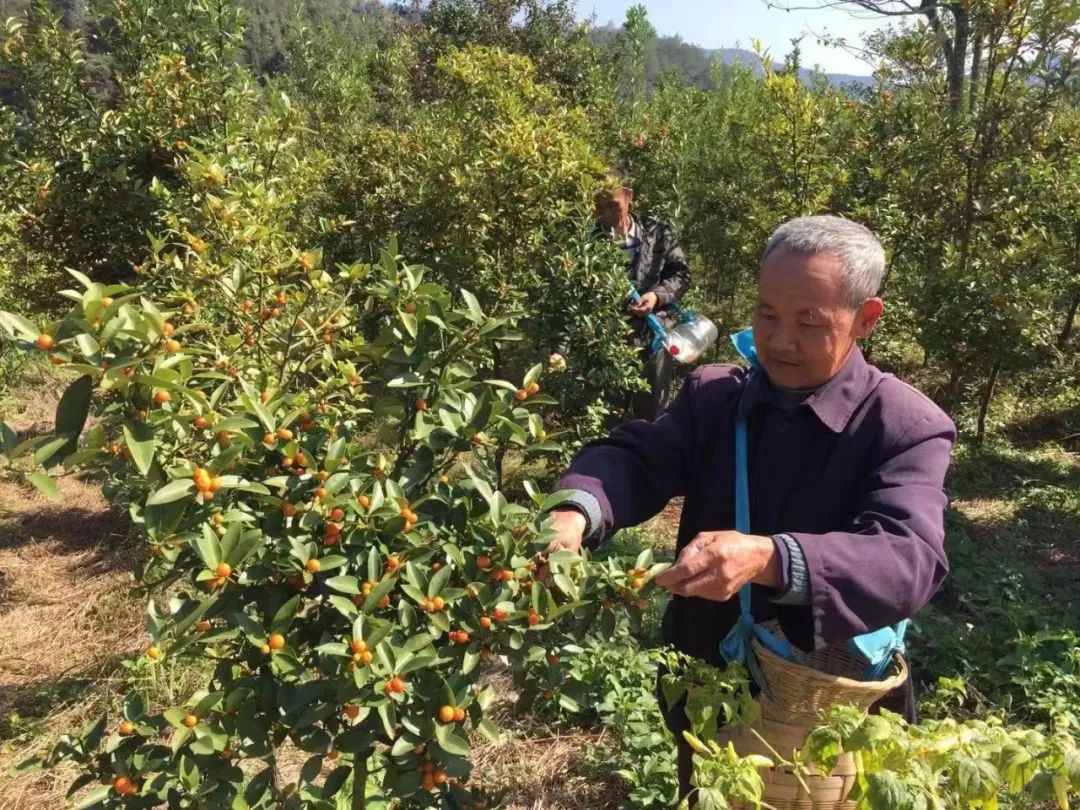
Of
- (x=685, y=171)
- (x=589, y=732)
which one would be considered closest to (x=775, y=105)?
(x=685, y=171)

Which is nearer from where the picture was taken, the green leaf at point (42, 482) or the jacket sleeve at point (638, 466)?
the green leaf at point (42, 482)

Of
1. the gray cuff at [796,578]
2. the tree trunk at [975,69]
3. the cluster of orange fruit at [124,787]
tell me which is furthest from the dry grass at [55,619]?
the tree trunk at [975,69]

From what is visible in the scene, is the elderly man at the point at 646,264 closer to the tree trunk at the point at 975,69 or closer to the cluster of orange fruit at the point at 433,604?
the tree trunk at the point at 975,69

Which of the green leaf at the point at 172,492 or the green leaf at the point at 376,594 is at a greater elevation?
the green leaf at the point at 172,492

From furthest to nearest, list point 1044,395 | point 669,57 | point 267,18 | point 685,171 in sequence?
1. point 669,57
2. point 267,18
3. point 685,171
4. point 1044,395

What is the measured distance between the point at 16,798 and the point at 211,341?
1716 millimetres

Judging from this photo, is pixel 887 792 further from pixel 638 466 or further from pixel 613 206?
pixel 613 206

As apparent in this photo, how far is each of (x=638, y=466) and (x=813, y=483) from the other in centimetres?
33

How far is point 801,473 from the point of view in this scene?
1.51 m

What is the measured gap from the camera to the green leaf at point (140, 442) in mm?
1014

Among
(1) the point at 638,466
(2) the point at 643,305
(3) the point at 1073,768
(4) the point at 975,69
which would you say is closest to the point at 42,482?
(1) the point at 638,466

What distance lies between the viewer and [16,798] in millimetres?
2572

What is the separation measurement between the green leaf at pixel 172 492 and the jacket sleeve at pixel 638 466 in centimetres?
A: 67

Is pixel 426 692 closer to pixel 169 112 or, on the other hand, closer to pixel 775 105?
pixel 169 112
